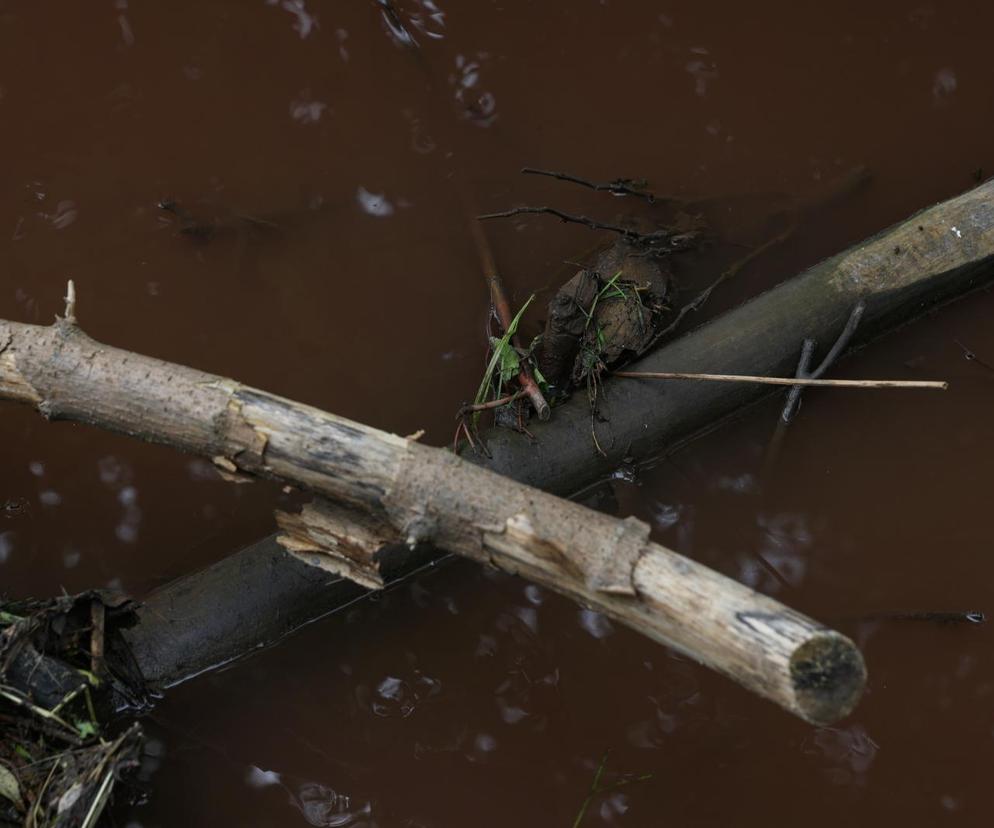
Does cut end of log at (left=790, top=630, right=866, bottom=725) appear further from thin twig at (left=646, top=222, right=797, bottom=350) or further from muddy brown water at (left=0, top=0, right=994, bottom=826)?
thin twig at (left=646, top=222, right=797, bottom=350)

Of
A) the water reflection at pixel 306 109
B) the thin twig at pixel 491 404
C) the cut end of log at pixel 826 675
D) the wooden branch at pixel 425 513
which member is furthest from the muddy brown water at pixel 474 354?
the cut end of log at pixel 826 675

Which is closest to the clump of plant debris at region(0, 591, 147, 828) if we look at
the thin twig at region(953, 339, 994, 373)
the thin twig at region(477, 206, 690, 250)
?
the thin twig at region(477, 206, 690, 250)

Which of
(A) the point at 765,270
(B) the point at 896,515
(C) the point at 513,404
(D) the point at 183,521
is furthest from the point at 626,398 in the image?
(D) the point at 183,521

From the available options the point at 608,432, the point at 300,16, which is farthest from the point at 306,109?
the point at 608,432

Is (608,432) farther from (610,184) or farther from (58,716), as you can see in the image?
(58,716)

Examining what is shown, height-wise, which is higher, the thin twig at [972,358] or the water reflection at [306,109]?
the water reflection at [306,109]

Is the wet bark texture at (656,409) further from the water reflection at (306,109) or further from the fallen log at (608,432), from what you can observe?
the water reflection at (306,109)
